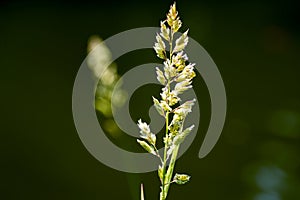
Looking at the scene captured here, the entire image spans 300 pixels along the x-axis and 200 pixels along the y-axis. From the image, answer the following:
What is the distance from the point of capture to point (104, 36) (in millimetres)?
982

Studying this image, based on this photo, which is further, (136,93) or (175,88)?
(136,93)

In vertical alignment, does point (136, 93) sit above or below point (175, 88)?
above

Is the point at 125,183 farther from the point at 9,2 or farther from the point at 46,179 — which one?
the point at 9,2

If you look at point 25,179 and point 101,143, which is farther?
point 25,179

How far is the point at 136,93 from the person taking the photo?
927 mm

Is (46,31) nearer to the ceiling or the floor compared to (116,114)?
nearer to the ceiling

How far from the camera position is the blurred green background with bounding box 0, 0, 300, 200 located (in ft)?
2.92

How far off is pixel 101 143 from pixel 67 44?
0.39 metres

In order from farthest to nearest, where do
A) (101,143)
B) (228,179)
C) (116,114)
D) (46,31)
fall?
(46,31) < (228,179) < (101,143) < (116,114)

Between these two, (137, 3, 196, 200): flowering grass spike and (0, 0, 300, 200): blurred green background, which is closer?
(137, 3, 196, 200): flowering grass spike

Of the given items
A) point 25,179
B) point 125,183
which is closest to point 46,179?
point 25,179

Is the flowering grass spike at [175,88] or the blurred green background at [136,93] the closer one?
the flowering grass spike at [175,88]

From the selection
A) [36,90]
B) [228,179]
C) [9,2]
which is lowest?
[228,179]

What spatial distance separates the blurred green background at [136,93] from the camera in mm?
890
